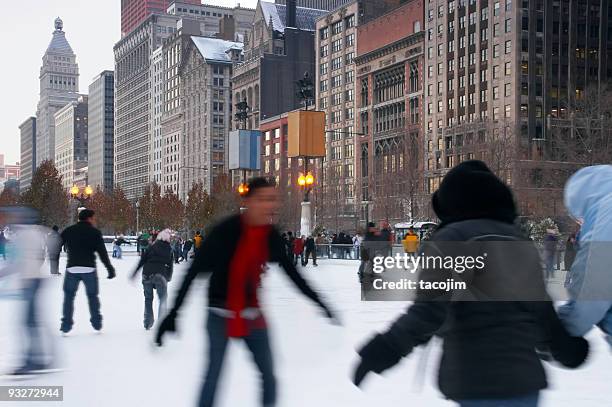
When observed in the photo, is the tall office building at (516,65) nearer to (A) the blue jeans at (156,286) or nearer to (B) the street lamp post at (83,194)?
(B) the street lamp post at (83,194)

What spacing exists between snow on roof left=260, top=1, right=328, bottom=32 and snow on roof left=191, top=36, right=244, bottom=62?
14110mm

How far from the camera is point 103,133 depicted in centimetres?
18625

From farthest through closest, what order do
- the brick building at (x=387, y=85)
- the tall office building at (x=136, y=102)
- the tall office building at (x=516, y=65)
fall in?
the tall office building at (x=136, y=102)
the brick building at (x=387, y=85)
the tall office building at (x=516, y=65)

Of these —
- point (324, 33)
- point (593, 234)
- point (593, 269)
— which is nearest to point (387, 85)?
point (324, 33)

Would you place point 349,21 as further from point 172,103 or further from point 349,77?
point 172,103

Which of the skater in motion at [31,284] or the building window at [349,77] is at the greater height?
the building window at [349,77]

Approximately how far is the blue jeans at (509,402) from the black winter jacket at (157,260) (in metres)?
6.99

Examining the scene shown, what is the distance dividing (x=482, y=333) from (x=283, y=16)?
117 m

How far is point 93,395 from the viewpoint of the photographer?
566 centimetres

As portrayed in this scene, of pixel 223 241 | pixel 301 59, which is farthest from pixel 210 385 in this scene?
pixel 301 59

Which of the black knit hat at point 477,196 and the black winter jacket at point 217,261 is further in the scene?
the black winter jacket at point 217,261

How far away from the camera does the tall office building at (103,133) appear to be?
185m

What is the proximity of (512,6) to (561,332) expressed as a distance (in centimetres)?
7093

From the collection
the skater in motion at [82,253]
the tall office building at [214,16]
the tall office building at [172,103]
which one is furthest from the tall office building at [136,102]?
the skater in motion at [82,253]
